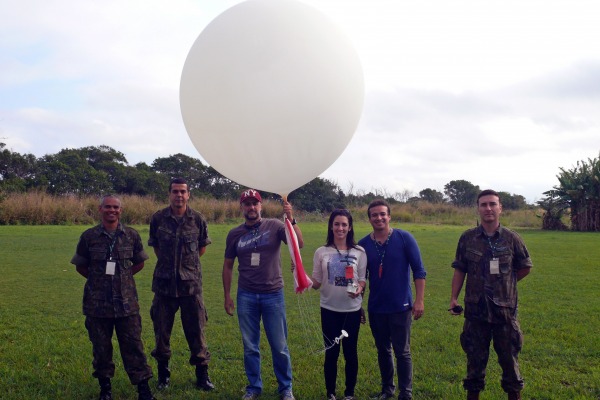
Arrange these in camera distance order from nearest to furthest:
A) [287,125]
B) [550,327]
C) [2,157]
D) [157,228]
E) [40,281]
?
[287,125], [157,228], [550,327], [40,281], [2,157]

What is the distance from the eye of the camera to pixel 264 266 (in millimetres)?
4113

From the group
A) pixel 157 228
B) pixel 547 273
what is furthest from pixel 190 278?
pixel 547 273

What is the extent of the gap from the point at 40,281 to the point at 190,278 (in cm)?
699

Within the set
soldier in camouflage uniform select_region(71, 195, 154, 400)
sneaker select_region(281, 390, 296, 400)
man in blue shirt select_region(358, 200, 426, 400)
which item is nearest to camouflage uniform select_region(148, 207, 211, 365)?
soldier in camouflage uniform select_region(71, 195, 154, 400)

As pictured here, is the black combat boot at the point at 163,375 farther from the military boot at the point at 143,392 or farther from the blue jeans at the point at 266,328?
the blue jeans at the point at 266,328

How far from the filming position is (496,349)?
146 inches

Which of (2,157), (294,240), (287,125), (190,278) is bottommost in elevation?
(190,278)

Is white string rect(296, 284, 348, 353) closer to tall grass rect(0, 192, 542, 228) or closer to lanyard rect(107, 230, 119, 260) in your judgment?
lanyard rect(107, 230, 119, 260)

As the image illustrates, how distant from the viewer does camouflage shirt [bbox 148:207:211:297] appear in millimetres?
4219

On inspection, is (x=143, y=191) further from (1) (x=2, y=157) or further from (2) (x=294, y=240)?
(2) (x=294, y=240)

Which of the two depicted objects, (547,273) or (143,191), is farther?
(143,191)

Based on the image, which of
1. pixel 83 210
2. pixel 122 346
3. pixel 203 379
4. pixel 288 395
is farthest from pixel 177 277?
pixel 83 210

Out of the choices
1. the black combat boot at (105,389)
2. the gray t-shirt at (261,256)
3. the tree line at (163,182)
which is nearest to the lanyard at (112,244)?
the gray t-shirt at (261,256)

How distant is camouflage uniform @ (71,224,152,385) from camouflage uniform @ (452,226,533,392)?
2.48 m
